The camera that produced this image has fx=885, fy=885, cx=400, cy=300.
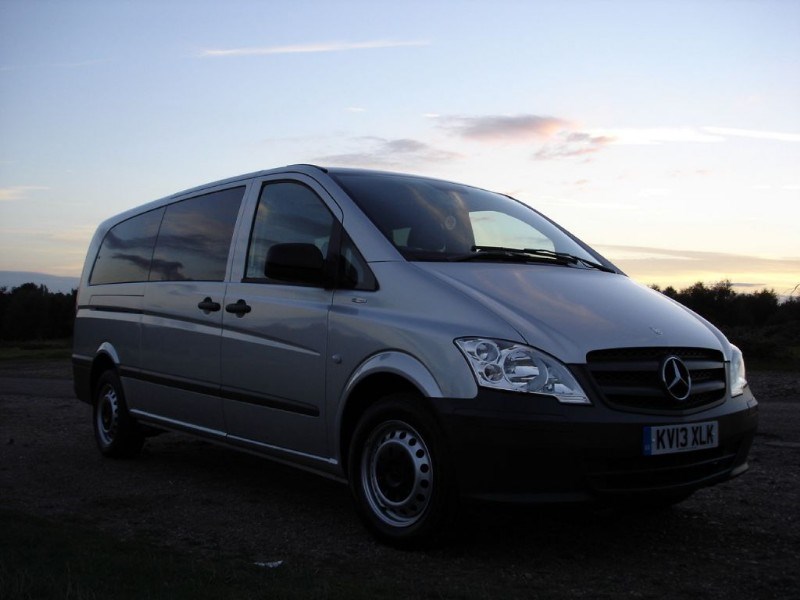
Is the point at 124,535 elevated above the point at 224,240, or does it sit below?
below

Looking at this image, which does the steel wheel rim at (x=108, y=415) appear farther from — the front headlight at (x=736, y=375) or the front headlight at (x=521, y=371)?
the front headlight at (x=736, y=375)

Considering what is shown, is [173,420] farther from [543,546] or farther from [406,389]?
[543,546]

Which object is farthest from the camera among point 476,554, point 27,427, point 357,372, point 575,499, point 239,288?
point 27,427

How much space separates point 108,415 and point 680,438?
4.99m

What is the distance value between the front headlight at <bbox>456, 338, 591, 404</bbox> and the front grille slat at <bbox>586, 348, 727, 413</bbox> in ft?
0.45

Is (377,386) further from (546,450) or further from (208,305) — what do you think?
(208,305)

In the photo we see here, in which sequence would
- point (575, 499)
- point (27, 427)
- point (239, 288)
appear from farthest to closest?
point (27, 427)
point (239, 288)
point (575, 499)

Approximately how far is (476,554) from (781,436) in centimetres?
435

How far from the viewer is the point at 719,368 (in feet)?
14.2

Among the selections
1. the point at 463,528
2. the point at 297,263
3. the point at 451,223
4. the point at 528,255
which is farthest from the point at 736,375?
the point at 297,263

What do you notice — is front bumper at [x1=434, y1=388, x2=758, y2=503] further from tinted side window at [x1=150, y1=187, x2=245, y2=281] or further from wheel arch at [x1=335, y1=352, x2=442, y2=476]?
tinted side window at [x1=150, y1=187, x2=245, y2=281]

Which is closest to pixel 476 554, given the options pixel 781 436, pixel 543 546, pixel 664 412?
pixel 543 546

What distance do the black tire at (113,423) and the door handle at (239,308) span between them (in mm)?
2062

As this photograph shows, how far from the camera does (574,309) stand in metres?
4.23
